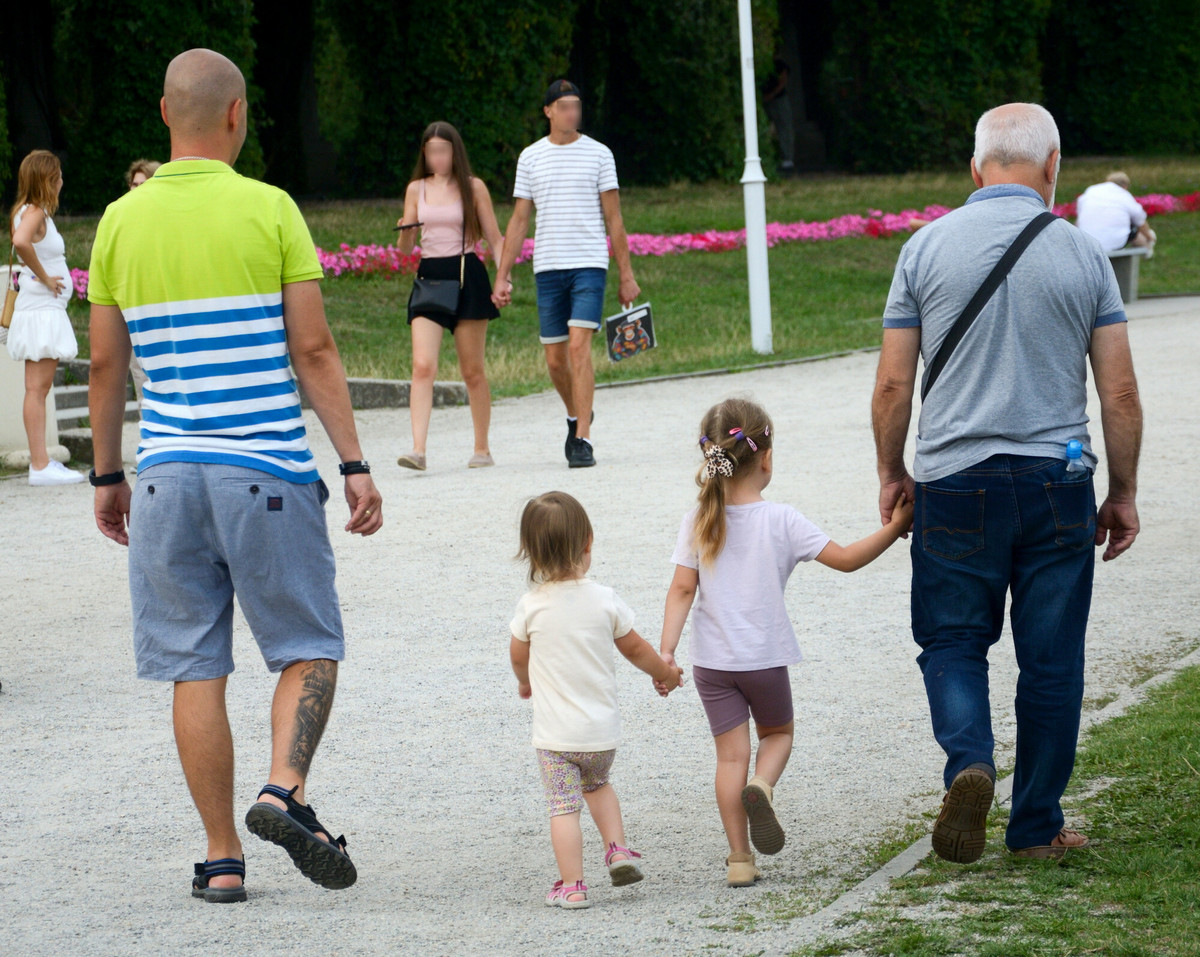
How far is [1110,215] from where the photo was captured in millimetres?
19031

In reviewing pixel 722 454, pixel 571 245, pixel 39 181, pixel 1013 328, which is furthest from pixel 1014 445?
pixel 39 181

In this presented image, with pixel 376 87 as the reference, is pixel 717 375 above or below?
below

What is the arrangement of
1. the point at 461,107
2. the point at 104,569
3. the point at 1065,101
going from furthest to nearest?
the point at 1065,101 < the point at 461,107 < the point at 104,569

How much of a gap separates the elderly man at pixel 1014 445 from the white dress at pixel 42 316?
7.30 metres

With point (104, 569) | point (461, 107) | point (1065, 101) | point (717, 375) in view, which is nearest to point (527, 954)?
point (104, 569)

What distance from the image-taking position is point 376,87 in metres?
28.1

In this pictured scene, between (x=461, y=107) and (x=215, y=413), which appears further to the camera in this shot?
(x=461, y=107)

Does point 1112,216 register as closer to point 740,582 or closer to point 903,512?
point 903,512

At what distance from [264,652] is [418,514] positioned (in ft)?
15.5

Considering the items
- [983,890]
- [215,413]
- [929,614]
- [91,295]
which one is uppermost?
[91,295]

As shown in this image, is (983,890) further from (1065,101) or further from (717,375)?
(1065,101)

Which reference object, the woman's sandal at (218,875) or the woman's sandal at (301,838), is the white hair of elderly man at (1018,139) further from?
the woman's sandal at (218,875)

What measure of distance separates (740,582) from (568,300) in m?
6.06

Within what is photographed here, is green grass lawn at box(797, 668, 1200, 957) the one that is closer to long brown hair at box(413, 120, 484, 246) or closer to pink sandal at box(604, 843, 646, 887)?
pink sandal at box(604, 843, 646, 887)
